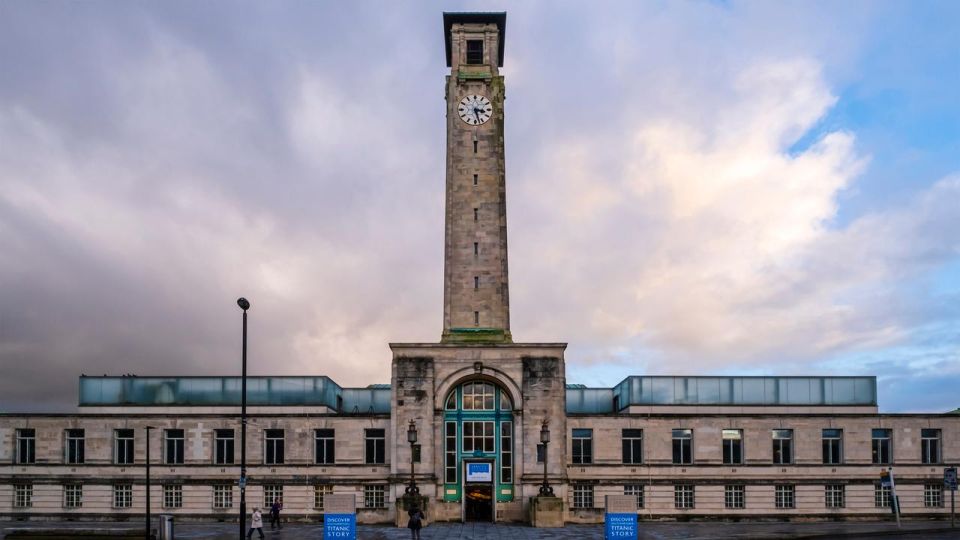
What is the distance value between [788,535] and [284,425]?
91.6 feet

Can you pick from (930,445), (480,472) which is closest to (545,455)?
(480,472)

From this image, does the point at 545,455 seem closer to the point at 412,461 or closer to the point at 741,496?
the point at 412,461

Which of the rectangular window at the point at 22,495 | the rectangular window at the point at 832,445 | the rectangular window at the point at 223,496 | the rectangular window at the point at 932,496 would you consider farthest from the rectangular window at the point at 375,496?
the rectangular window at the point at 932,496

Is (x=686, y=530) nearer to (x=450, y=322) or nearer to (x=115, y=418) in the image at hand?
(x=450, y=322)

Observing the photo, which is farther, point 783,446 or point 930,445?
point 930,445

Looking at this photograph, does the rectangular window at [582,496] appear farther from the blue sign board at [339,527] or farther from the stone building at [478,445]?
the blue sign board at [339,527]

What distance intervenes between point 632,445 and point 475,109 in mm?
21961

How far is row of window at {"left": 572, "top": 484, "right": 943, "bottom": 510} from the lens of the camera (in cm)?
5341

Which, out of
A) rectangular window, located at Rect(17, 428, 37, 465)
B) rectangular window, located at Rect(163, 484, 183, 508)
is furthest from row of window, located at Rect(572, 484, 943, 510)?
rectangular window, located at Rect(17, 428, 37, 465)

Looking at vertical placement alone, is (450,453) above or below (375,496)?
above

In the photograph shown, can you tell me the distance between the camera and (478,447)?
5119 cm

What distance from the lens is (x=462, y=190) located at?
179 ft

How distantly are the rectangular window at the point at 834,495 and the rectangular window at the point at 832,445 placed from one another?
1.49m

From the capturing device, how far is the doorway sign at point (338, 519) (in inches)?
1422
